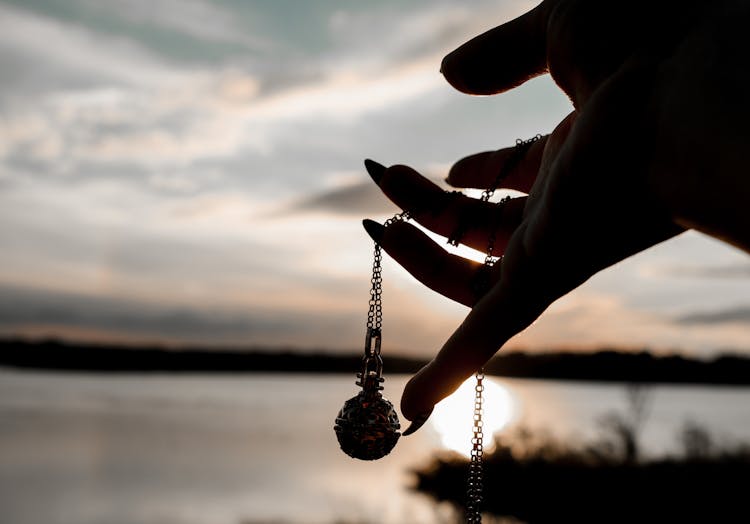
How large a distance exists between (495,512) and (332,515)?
4.61 m

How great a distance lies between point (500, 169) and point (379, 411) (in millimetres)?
991

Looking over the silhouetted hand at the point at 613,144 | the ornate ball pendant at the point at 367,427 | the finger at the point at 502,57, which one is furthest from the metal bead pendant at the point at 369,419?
the finger at the point at 502,57

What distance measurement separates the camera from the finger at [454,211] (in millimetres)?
2332

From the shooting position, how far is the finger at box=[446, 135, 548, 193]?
7.79 ft

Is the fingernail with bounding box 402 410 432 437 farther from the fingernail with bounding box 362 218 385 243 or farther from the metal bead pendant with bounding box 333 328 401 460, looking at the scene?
the metal bead pendant with bounding box 333 328 401 460

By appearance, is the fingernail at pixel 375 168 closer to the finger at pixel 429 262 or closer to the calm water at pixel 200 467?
the finger at pixel 429 262

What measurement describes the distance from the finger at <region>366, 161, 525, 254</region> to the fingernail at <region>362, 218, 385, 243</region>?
0.11 meters

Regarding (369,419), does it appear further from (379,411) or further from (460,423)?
(460,423)

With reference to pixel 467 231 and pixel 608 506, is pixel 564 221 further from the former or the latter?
pixel 608 506

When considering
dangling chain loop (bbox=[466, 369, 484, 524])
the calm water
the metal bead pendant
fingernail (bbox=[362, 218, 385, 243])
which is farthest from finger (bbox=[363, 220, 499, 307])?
the calm water

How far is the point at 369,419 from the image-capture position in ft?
9.12

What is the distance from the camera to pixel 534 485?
2152 cm

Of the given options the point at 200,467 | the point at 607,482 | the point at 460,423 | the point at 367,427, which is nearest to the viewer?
the point at 367,427

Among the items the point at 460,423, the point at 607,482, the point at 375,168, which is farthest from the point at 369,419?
the point at 460,423
